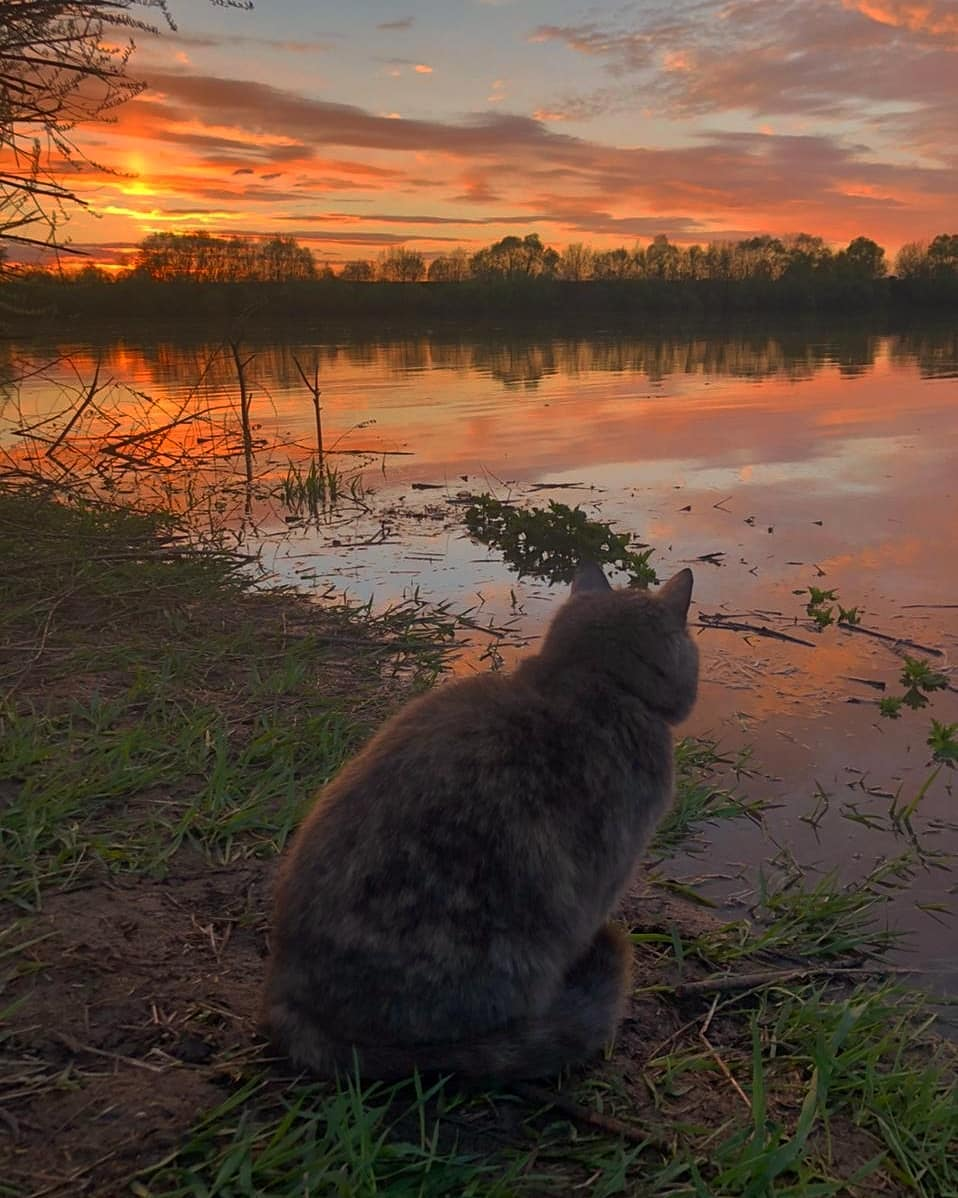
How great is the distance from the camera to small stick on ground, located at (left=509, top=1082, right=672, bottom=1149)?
2.22 m

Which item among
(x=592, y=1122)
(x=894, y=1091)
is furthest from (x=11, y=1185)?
(x=894, y=1091)

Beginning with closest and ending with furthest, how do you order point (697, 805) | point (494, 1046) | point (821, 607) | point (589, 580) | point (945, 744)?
point (494, 1046), point (589, 580), point (697, 805), point (945, 744), point (821, 607)

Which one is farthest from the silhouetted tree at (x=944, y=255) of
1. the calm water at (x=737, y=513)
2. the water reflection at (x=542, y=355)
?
the calm water at (x=737, y=513)

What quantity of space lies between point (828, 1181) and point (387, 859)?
4.40 ft

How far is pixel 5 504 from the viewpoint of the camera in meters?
7.50

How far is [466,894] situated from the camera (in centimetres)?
216

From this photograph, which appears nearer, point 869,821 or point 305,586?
point 869,821

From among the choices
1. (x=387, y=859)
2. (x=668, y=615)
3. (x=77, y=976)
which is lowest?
(x=77, y=976)

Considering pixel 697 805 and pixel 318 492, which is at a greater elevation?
pixel 318 492

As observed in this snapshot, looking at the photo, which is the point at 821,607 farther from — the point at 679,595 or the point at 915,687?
the point at 679,595

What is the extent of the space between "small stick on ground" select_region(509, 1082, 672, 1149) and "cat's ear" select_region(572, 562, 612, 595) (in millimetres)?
1589

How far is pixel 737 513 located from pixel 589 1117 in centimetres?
809

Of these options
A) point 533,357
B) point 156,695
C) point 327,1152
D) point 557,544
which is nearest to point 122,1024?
point 327,1152

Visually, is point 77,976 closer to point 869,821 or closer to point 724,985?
point 724,985
